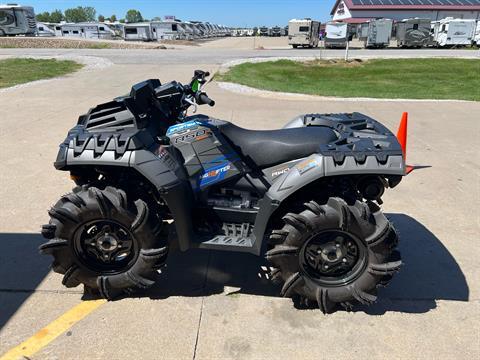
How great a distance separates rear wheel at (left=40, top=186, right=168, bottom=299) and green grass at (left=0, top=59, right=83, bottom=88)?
42.6 feet

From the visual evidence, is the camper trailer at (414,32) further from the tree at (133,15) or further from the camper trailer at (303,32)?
the tree at (133,15)

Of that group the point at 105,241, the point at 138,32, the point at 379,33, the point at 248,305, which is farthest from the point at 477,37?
the point at 105,241

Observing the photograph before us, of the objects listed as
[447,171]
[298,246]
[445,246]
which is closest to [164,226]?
[298,246]

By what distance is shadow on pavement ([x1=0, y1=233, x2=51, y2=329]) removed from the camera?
2.97 metres

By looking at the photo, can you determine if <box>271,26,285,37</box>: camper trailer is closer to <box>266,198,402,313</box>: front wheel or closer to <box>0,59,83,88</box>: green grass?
<box>0,59,83,88</box>: green grass

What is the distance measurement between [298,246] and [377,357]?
33.2 inches

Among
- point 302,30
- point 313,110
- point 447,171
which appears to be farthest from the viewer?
point 302,30

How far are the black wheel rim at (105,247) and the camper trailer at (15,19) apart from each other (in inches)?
1789

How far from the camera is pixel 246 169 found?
3.01m

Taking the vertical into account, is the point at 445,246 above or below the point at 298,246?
below

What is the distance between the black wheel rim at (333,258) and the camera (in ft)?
9.28

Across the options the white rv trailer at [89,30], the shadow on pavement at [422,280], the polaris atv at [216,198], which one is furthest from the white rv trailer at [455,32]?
the white rv trailer at [89,30]

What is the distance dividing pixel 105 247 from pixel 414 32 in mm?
34959

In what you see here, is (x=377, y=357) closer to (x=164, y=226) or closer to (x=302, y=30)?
(x=164, y=226)
